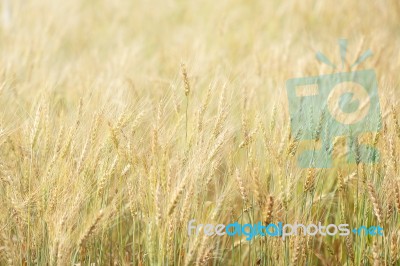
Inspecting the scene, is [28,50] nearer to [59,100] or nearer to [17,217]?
→ [59,100]

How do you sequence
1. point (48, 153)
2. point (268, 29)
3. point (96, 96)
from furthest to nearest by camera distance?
point (268, 29) < point (96, 96) < point (48, 153)

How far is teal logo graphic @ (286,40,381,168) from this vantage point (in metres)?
1.58

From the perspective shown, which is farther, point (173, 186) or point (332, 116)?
point (332, 116)

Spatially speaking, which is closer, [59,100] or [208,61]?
[59,100]

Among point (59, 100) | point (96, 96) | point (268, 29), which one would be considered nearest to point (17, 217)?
point (96, 96)

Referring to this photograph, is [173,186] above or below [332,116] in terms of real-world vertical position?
below

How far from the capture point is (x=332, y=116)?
5.91ft

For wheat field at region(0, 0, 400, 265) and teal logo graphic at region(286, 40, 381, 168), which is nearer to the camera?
wheat field at region(0, 0, 400, 265)

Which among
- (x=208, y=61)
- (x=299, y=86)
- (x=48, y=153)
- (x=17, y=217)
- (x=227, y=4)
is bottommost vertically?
(x=17, y=217)

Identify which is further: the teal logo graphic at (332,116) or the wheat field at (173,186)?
the teal logo graphic at (332,116)

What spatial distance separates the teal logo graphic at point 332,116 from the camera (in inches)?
62.3

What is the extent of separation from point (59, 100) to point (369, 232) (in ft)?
5.24

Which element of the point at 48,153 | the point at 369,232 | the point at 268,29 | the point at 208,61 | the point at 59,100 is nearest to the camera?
the point at 369,232

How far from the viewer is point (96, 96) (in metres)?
1.91
